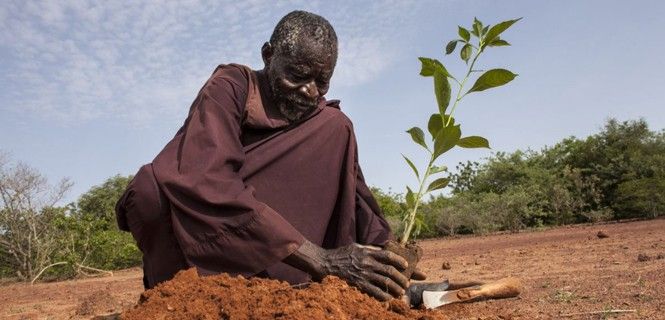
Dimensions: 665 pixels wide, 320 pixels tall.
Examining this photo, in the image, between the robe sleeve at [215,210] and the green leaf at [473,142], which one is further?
the green leaf at [473,142]

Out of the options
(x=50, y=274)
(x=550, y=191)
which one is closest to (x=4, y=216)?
(x=50, y=274)

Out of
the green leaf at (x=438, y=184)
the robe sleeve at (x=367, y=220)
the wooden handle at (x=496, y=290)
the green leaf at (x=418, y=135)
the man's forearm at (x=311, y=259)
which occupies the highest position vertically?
the green leaf at (x=418, y=135)

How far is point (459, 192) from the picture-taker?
81.0ft

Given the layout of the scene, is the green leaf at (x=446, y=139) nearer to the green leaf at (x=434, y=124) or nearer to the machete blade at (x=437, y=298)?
the green leaf at (x=434, y=124)

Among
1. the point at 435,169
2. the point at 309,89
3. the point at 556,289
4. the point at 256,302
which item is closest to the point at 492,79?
the point at 435,169

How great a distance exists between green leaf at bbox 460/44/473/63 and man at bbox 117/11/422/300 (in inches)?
22.2

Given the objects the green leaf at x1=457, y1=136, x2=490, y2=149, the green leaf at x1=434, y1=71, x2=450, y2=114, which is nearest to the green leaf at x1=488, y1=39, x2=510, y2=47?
the green leaf at x1=434, y1=71, x2=450, y2=114

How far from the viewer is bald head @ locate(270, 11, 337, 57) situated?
250 cm

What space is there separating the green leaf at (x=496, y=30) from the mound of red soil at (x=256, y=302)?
1221 mm

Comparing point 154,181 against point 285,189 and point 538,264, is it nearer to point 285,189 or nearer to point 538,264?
point 285,189

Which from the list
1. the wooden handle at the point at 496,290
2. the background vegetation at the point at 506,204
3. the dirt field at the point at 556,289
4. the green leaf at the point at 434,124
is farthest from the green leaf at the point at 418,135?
the background vegetation at the point at 506,204

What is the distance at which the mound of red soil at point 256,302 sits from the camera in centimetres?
165

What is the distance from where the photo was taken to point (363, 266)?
1971 millimetres

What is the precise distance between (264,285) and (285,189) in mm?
920
